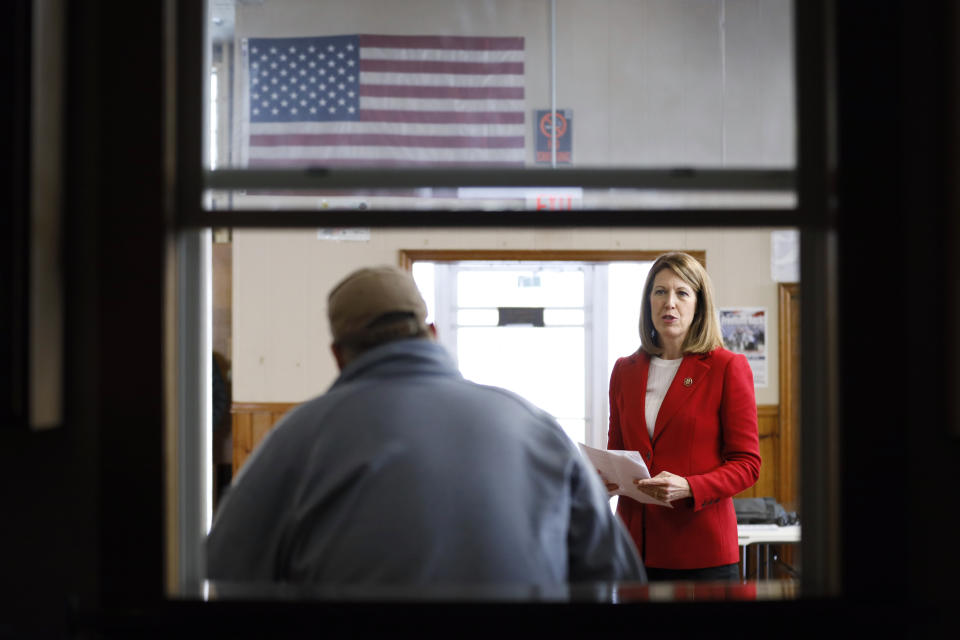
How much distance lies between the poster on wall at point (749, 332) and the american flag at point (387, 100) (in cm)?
362

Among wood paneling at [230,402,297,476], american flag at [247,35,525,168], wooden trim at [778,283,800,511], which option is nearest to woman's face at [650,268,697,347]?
american flag at [247,35,525,168]

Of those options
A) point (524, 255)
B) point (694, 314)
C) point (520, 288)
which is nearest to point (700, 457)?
point (694, 314)

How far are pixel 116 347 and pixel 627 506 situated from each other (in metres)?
1.52

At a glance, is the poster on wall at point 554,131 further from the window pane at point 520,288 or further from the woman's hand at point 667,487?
the window pane at point 520,288

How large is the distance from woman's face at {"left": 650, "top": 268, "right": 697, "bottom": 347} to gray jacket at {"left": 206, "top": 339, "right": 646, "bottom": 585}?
949 millimetres

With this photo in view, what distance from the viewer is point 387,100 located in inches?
50.8

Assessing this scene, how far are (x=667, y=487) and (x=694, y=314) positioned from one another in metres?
0.52

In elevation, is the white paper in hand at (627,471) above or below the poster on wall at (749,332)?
below

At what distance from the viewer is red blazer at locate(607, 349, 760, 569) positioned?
2.04 m

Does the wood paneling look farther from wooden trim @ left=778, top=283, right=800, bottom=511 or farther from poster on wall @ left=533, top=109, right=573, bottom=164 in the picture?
poster on wall @ left=533, top=109, right=573, bottom=164

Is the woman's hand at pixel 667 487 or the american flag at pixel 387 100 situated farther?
the woman's hand at pixel 667 487

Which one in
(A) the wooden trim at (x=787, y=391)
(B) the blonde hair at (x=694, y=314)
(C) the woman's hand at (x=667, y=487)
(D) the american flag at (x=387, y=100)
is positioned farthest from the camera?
(A) the wooden trim at (x=787, y=391)

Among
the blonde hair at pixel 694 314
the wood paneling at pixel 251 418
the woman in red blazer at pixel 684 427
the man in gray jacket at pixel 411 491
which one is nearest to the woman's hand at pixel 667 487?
the woman in red blazer at pixel 684 427

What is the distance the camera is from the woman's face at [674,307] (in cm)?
221
